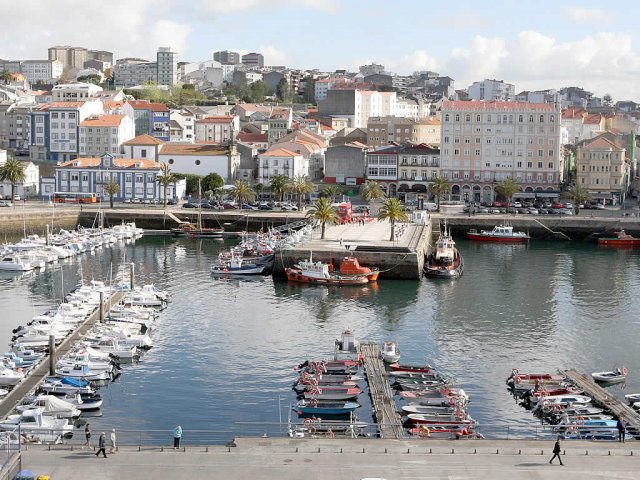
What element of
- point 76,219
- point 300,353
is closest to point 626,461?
point 300,353

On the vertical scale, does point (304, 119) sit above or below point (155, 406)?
above

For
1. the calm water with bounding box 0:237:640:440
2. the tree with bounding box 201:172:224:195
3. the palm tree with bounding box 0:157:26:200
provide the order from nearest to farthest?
the calm water with bounding box 0:237:640:440, the palm tree with bounding box 0:157:26:200, the tree with bounding box 201:172:224:195

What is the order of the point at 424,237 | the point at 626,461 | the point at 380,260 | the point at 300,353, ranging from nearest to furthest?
the point at 626,461, the point at 300,353, the point at 380,260, the point at 424,237

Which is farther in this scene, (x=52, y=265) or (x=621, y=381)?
(x=52, y=265)

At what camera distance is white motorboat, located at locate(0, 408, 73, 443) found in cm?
3588

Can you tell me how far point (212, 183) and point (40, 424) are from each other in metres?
76.9

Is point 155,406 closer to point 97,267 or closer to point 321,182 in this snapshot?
point 97,267

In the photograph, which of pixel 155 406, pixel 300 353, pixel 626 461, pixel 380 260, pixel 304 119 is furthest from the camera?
pixel 304 119

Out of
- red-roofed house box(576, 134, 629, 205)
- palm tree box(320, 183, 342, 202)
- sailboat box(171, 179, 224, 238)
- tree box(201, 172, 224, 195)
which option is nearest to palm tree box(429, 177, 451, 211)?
palm tree box(320, 183, 342, 202)

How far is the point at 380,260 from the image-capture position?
7325 cm

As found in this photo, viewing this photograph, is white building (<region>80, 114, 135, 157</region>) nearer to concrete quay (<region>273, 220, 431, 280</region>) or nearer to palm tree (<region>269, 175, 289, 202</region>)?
palm tree (<region>269, 175, 289, 202</region>)

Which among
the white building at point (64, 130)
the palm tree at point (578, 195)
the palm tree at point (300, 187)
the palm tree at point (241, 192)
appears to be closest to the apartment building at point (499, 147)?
the palm tree at point (578, 195)

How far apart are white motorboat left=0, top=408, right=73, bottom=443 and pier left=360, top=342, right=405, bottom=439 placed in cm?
1097

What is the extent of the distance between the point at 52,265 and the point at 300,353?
3327cm
